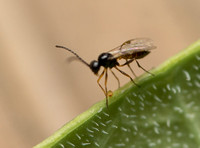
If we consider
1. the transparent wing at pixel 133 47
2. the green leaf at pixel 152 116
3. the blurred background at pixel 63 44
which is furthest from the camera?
the blurred background at pixel 63 44

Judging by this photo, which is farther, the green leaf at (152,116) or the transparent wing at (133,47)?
the transparent wing at (133,47)

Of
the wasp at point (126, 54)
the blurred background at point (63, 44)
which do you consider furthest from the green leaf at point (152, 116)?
the blurred background at point (63, 44)

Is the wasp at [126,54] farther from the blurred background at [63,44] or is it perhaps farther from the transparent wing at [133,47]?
the blurred background at [63,44]

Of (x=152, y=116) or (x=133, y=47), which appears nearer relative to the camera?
(x=152, y=116)

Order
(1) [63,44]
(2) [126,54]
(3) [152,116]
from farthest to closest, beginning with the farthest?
(1) [63,44], (2) [126,54], (3) [152,116]

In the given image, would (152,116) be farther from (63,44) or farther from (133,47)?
(63,44)

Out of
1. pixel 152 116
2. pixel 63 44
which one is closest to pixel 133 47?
pixel 152 116
